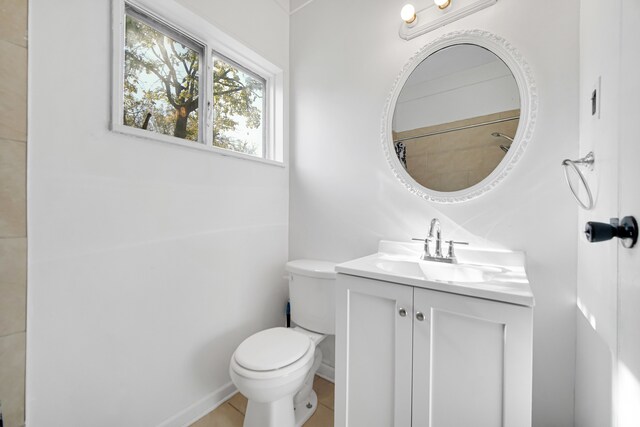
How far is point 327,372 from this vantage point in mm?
1747

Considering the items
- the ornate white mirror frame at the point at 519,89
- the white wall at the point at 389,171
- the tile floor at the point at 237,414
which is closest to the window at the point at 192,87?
the white wall at the point at 389,171

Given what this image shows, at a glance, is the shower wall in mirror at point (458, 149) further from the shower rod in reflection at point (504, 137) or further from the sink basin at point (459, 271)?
the sink basin at point (459, 271)

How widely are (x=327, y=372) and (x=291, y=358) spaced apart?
0.71m

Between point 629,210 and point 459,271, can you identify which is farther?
point 459,271

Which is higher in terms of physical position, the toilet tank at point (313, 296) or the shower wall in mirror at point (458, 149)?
the shower wall in mirror at point (458, 149)

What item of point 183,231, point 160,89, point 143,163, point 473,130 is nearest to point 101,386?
point 183,231

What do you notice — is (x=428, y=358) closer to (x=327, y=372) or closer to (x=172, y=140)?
(x=327, y=372)

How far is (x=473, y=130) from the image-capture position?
1286 millimetres

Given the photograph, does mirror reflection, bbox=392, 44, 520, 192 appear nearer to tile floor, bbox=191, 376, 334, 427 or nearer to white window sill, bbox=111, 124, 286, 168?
white window sill, bbox=111, 124, 286, 168

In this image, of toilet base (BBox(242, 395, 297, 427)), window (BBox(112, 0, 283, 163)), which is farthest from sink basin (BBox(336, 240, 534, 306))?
window (BBox(112, 0, 283, 163))

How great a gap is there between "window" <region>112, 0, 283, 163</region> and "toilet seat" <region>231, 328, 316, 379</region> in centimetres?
101

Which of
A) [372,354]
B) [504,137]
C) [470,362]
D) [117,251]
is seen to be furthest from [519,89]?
[117,251]

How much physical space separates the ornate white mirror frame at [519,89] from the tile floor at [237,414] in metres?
1.26

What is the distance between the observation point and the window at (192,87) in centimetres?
125
